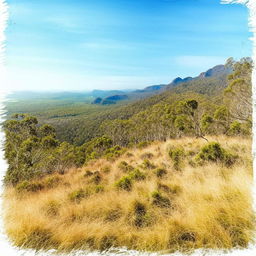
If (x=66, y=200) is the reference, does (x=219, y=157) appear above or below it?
above

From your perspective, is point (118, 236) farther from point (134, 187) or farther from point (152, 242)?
point (134, 187)

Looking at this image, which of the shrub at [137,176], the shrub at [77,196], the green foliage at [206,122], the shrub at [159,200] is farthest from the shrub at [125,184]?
the green foliage at [206,122]

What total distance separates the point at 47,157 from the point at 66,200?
854 cm

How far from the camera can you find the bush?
4.38 meters

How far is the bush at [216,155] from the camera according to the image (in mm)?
4378

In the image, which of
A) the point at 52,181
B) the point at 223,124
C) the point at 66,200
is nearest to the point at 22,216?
the point at 66,200

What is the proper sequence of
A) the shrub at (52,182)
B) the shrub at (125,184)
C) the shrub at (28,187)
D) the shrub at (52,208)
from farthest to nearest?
the shrub at (52,182) < the shrub at (28,187) < the shrub at (125,184) < the shrub at (52,208)

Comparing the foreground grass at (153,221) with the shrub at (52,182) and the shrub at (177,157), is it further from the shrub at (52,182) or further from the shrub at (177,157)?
the shrub at (52,182)

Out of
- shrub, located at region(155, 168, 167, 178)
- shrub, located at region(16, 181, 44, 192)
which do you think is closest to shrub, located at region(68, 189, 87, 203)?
shrub, located at region(155, 168, 167, 178)

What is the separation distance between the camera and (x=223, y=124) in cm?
1573

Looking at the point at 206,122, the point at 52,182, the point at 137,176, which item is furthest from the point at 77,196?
the point at 206,122

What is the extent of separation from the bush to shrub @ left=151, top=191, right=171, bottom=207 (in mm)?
2110

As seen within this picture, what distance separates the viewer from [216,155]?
467 cm

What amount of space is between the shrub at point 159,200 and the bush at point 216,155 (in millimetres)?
2110
